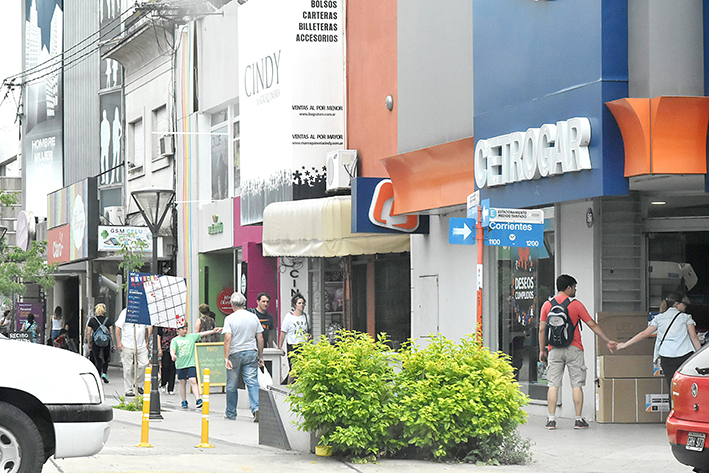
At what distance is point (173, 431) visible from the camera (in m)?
14.7

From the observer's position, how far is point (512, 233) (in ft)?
38.4

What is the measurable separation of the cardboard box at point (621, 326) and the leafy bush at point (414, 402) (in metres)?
3.47

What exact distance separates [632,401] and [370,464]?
4936 millimetres

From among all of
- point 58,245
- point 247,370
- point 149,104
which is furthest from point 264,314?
point 58,245

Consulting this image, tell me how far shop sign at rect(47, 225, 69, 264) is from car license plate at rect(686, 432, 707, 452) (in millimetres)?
27583

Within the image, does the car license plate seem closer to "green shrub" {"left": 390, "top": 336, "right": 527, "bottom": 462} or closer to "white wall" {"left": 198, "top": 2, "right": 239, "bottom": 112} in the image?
"green shrub" {"left": 390, "top": 336, "right": 527, "bottom": 462}

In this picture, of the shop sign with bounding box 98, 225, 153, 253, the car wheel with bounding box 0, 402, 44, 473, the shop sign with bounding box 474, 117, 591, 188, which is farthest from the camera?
the shop sign with bounding box 98, 225, 153, 253

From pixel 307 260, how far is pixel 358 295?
1722 mm

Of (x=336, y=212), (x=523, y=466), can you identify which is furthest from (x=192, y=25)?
(x=523, y=466)

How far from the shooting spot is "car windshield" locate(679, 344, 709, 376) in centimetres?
862

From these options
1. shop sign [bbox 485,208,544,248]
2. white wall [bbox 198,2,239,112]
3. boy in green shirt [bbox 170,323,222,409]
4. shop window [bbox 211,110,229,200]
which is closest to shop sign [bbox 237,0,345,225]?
white wall [bbox 198,2,239,112]

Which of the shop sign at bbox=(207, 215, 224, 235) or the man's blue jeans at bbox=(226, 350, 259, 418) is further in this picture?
the shop sign at bbox=(207, 215, 224, 235)

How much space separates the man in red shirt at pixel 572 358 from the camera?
1366cm

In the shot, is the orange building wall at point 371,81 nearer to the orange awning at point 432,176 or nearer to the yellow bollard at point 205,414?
the orange awning at point 432,176
